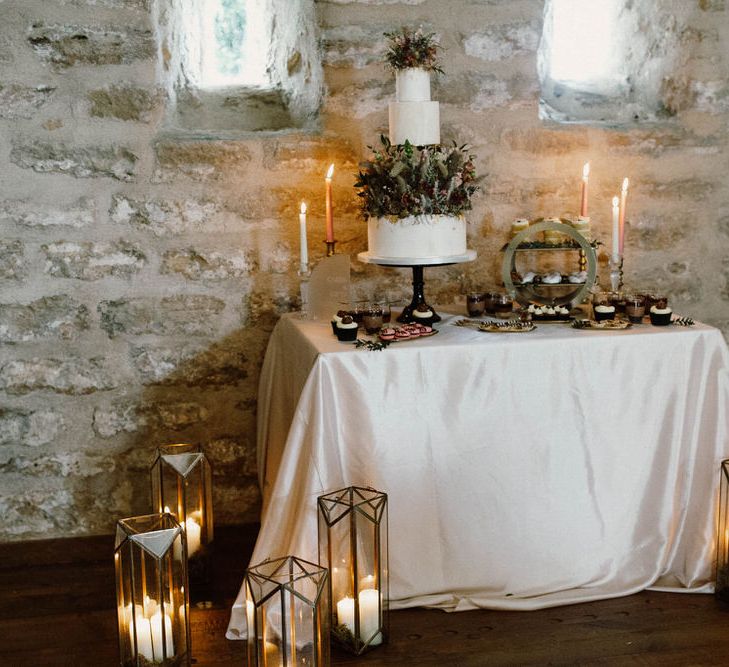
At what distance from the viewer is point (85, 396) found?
3.03 meters

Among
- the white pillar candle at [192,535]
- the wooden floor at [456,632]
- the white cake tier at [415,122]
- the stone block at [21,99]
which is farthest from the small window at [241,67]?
the wooden floor at [456,632]

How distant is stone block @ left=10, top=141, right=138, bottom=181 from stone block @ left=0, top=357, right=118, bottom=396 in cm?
63

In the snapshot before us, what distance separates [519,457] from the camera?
8.11 ft

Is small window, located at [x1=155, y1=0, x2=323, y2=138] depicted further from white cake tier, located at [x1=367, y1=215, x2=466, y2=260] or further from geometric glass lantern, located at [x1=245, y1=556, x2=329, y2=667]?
geometric glass lantern, located at [x1=245, y1=556, x2=329, y2=667]

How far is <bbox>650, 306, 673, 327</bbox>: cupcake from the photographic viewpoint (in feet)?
8.53

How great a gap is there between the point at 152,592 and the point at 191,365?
1081 millimetres

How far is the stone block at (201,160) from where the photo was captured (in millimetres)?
2951

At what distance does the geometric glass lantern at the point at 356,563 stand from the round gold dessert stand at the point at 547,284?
909mm

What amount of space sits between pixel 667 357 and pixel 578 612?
0.76m

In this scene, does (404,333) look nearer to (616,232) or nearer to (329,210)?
(329,210)

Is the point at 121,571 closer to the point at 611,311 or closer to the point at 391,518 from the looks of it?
the point at 391,518

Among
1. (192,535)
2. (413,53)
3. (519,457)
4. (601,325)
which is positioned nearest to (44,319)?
(192,535)

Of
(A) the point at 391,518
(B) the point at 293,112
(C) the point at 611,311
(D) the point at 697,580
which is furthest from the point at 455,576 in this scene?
(B) the point at 293,112

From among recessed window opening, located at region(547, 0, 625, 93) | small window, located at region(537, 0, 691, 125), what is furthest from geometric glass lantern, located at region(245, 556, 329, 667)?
recessed window opening, located at region(547, 0, 625, 93)
